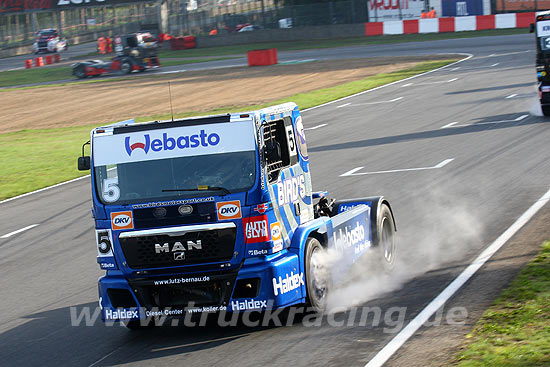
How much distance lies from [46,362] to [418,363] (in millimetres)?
3547

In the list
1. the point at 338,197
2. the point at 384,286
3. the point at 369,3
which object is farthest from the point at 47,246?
the point at 369,3

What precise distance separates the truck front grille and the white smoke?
149 cm

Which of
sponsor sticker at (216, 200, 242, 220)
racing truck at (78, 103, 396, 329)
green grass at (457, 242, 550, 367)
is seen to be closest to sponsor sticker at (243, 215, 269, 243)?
racing truck at (78, 103, 396, 329)

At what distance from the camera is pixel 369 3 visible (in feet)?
233

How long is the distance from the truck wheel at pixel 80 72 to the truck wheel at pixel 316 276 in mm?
51542

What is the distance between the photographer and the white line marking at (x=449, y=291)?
762 centimetres

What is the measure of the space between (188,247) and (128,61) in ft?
168

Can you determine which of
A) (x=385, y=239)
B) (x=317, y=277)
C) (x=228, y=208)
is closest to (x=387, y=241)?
(x=385, y=239)

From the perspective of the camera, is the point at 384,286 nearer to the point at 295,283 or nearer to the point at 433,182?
the point at 295,283

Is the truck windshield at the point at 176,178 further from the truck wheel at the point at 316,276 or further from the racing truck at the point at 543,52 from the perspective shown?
the racing truck at the point at 543,52

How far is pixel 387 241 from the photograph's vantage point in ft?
36.8

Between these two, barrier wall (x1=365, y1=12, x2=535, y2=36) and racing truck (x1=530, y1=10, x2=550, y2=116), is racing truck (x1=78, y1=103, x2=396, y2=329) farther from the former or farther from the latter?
barrier wall (x1=365, y1=12, x2=535, y2=36)

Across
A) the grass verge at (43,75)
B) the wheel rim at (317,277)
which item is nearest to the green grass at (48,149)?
the wheel rim at (317,277)

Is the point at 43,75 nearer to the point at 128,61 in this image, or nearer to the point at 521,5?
the point at 128,61
